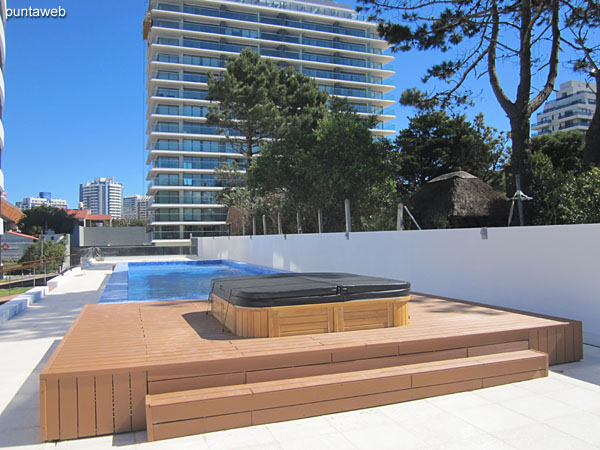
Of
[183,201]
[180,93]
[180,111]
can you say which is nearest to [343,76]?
[180,93]

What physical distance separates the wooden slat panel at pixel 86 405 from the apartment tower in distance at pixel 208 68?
136 feet

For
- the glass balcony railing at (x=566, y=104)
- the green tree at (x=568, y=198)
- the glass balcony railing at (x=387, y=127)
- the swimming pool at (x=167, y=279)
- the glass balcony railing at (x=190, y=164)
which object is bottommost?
the swimming pool at (x=167, y=279)

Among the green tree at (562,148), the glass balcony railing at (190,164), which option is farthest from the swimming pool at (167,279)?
the glass balcony railing at (190,164)


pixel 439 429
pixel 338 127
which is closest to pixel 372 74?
pixel 338 127

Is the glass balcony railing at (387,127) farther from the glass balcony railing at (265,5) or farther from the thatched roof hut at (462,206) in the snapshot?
the thatched roof hut at (462,206)

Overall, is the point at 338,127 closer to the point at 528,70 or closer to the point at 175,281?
the point at 528,70

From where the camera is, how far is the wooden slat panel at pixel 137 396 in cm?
281

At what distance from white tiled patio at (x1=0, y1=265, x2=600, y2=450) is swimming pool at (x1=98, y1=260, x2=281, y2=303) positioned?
195 inches

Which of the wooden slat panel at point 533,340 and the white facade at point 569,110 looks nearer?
the wooden slat panel at point 533,340

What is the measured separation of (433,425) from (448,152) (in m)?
26.0

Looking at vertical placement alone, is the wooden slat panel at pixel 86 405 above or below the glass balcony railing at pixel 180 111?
below

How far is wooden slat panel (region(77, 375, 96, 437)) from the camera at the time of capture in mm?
2721

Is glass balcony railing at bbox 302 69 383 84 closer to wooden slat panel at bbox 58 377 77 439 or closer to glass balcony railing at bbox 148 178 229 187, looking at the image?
glass balcony railing at bbox 148 178 229 187

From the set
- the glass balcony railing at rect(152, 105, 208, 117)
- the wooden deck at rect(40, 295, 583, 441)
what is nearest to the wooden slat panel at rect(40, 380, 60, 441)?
the wooden deck at rect(40, 295, 583, 441)
